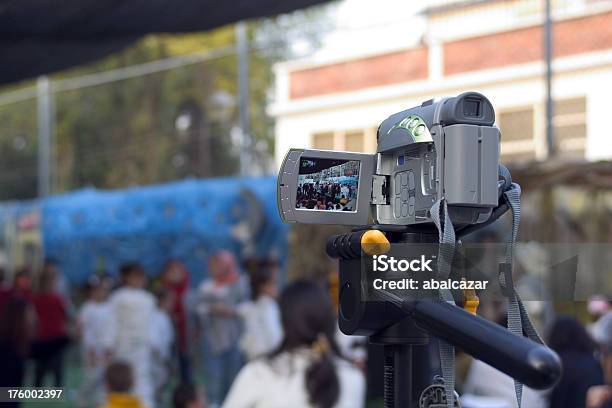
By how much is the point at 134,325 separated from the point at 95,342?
37.8 inches

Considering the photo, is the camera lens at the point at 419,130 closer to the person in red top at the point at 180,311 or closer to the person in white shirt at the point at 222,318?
the person in white shirt at the point at 222,318

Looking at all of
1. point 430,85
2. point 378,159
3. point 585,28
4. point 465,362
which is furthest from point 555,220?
point 378,159

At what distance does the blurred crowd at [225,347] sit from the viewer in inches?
129

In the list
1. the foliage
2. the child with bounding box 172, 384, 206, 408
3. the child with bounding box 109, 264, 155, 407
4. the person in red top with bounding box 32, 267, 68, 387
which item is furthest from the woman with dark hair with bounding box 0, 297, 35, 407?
the foliage

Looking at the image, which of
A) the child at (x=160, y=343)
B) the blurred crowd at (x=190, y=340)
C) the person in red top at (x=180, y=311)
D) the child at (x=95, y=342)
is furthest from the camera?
the person in red top at (x=180, y=311)

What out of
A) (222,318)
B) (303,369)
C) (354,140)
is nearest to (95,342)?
(222,318)

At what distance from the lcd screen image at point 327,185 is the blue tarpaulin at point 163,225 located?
6.77 m

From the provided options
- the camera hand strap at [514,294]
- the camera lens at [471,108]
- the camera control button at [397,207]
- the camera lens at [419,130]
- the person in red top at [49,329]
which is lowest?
the person in red top at [49,329]

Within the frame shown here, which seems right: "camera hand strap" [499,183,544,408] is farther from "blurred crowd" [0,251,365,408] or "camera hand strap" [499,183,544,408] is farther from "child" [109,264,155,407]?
"child" [109,264,155,407]

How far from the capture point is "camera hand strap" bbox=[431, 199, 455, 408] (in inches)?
39.9

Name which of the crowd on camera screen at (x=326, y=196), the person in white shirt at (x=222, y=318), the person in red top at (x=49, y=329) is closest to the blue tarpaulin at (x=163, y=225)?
the person in white shirt at (x=222, y=318)

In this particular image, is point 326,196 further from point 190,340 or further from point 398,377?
point 190,340

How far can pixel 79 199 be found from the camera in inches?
542

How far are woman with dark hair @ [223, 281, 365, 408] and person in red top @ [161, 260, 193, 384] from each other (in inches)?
246
